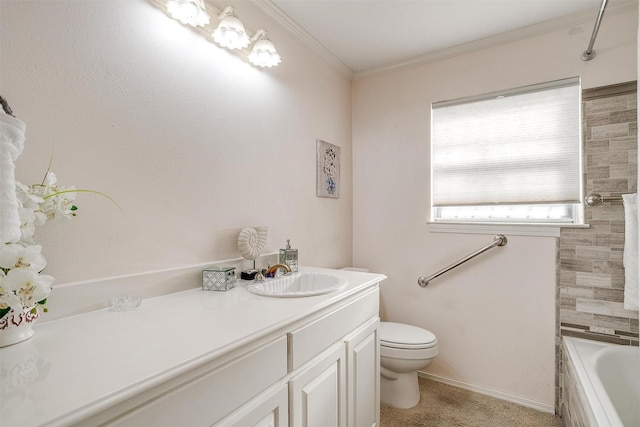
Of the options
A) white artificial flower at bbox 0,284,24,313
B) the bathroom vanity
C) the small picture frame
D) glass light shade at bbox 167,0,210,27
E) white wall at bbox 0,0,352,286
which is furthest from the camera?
the small picture frame

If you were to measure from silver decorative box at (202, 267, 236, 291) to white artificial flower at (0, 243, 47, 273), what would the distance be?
0.63 m

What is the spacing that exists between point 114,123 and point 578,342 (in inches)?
99.0

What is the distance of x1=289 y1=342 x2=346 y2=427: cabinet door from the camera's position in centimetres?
102

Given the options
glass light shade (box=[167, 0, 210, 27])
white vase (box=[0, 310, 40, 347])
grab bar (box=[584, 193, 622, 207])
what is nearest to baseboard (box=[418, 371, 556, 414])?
grab bar (box=[584, 193, 622, 207])

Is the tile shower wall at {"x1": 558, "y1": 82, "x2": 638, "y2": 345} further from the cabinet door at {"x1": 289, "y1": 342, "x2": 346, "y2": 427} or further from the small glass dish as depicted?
the small glass dish

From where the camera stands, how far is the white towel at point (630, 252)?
1524 mm

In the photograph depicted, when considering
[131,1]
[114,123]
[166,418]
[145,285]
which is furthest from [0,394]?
[131,1]

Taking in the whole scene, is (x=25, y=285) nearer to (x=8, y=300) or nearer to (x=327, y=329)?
(x=8, y=300)

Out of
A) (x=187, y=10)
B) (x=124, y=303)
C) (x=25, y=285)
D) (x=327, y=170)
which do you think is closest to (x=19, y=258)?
(x=25, y=285)

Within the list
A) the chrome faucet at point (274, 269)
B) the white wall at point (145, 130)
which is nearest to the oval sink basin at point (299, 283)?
the chrome faucet at point (274, 269)

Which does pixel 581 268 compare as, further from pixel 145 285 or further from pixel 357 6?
pixel 145 285

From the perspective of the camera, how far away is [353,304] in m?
1.37

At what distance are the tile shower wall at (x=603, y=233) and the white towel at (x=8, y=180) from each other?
2415 millimetres

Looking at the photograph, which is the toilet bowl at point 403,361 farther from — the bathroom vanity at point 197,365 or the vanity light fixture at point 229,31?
the vanity light fixture at point 229,31
